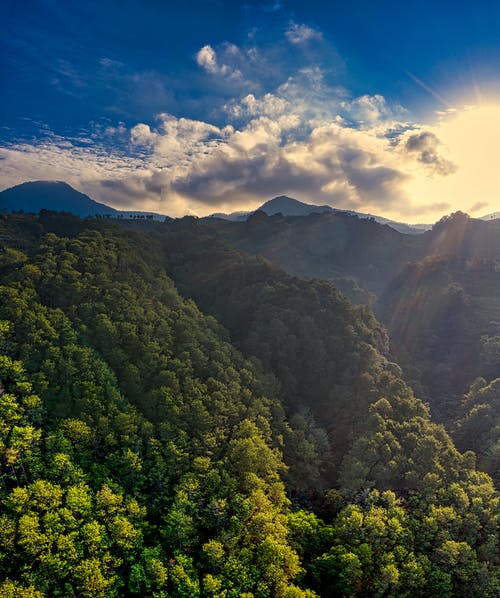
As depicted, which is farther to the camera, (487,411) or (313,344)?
(313,344)

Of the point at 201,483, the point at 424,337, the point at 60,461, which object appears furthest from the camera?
the point at 424,337

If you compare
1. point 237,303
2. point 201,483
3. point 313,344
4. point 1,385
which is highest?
point 237,303

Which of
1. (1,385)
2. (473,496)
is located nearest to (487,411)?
(473,496)

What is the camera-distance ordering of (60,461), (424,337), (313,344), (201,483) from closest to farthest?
(60,461) → (201,483) → (313,344) → (424,337)

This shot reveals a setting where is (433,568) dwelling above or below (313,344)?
below

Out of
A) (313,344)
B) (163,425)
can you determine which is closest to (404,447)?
(313,344)

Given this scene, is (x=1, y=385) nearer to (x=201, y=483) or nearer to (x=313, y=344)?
(x=201, y=483)

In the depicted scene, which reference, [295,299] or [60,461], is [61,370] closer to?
[60,461]
